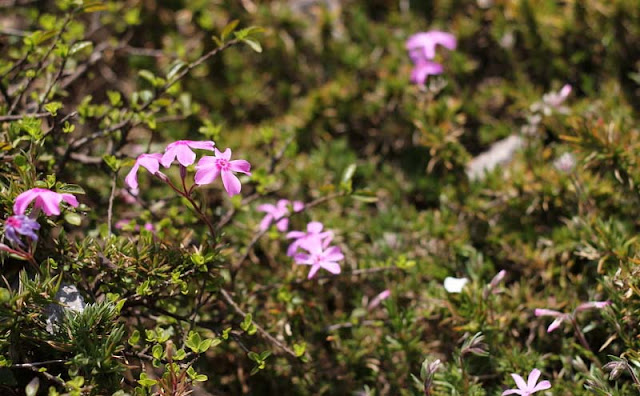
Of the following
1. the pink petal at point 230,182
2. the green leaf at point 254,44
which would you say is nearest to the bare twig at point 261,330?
the pink petal at point 230,182

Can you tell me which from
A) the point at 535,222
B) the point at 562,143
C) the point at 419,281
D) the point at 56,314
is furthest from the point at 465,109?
the point at 56,314

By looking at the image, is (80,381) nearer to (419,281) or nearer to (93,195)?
(93,195)

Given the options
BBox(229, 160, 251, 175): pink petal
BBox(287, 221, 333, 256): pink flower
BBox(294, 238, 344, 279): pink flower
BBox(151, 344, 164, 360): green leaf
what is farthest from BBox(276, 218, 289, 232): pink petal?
BBox(151, 344, 164, 360): green leaf

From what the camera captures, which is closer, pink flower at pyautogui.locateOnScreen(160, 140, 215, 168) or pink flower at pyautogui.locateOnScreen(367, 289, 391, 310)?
pink flower at pyautogui.locateOnScreen(160, 140, 215, 168)

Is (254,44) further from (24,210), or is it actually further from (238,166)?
(24,210)

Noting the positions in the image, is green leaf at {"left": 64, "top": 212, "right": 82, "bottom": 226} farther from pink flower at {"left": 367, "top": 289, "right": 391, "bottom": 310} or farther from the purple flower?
pink flower at {"left": 367, "top": 289, "right": 391, "bottom": 310}
